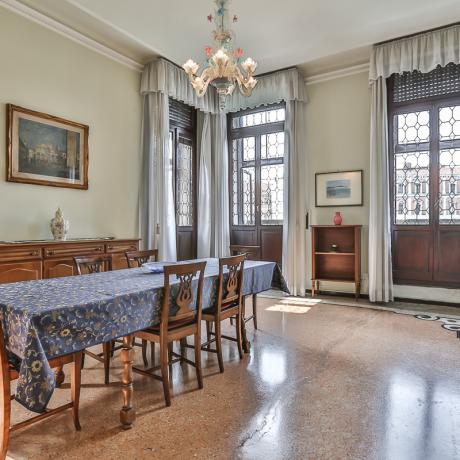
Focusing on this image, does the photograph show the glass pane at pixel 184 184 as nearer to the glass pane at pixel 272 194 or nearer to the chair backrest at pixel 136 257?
the glass pane at pixel 272 194

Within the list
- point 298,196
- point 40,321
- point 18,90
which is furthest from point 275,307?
point 18,90

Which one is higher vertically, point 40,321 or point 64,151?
point 64,151

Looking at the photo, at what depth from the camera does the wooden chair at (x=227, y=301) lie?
286 cm

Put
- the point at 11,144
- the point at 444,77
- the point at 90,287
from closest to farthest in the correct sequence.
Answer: the point at 90,287 → the point at 11,144 → the point at 444,77

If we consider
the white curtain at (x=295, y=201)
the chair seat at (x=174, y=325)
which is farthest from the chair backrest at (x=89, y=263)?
the white curtain at (x=295, y=201)

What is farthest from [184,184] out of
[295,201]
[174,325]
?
[174,325]

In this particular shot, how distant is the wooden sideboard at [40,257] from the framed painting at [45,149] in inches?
35.1

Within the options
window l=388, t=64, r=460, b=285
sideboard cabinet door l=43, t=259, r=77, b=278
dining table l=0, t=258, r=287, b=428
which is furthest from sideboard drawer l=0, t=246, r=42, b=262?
window l=388, t=64, r=460, b=285

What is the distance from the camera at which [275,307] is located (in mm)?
5152

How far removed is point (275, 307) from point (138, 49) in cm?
424

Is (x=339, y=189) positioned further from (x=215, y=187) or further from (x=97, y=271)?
(x=97, y=271)

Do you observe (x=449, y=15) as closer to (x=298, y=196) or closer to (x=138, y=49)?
(x=298, y=196)

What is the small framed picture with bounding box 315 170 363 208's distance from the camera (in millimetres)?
5730

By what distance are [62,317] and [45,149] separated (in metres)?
3.24
